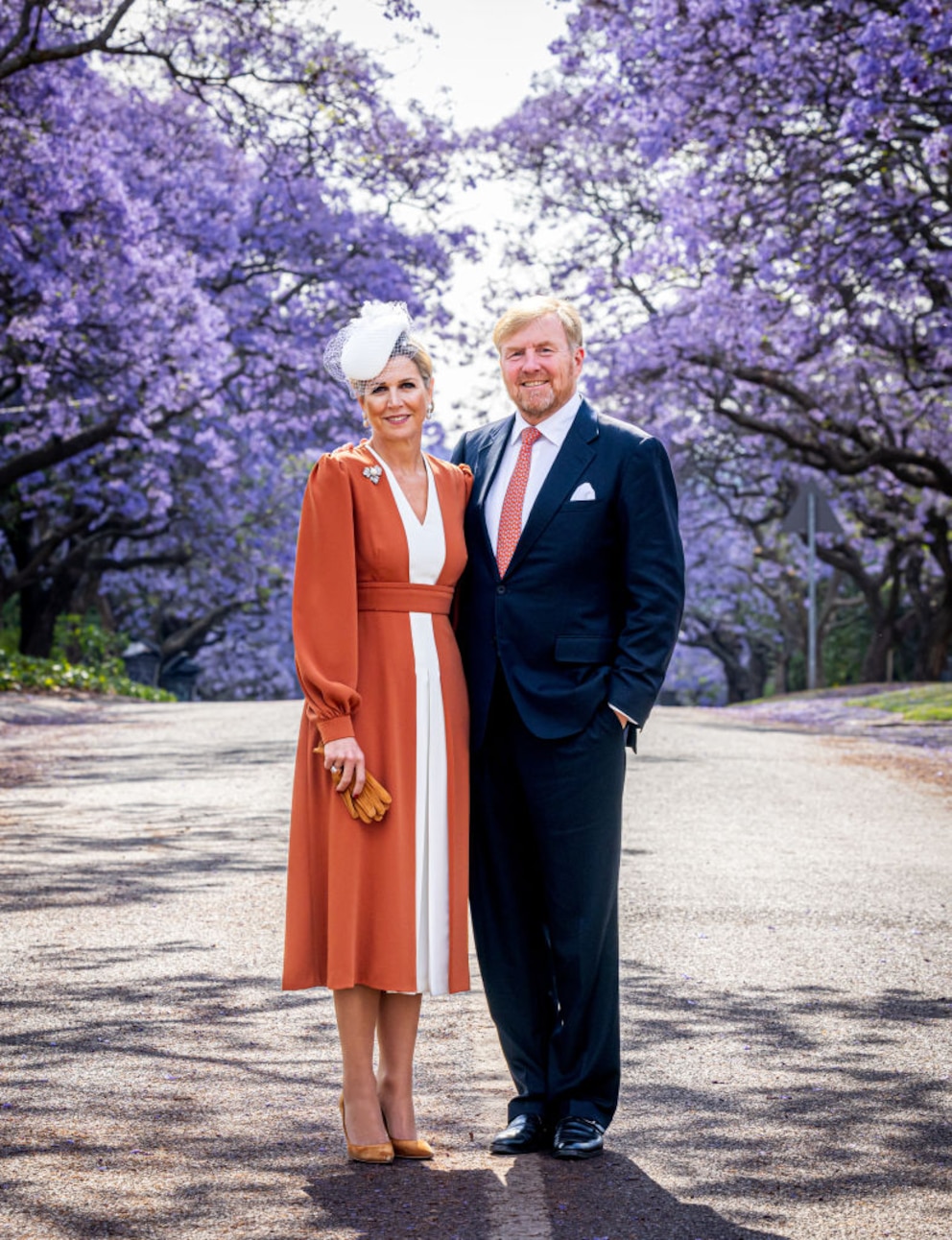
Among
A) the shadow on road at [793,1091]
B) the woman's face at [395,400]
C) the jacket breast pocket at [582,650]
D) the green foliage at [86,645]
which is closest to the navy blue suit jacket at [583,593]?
the jacket breast pocket at [582,650]

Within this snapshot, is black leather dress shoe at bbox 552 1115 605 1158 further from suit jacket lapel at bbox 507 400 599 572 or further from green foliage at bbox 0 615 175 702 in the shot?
green foliage at bbox 0 615 175 702

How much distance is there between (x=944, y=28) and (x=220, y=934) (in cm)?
878

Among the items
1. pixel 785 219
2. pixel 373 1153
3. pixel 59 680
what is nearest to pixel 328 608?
pixel 373 1153

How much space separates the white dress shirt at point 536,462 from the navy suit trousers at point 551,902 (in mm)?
402

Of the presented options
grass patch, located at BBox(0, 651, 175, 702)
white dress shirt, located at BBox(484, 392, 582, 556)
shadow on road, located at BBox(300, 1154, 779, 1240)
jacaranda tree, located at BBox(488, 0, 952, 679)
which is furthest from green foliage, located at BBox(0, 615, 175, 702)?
shadow on road, located at BBox(300, 1154, 779, 1240)

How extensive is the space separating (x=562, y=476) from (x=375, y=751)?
0.80m

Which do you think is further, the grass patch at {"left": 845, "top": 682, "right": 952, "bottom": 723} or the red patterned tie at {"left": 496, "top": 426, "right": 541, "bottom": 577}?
the grass patch at {"left": 845, "top": 682, "right": 952, "bottom": 723}

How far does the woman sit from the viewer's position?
387cm

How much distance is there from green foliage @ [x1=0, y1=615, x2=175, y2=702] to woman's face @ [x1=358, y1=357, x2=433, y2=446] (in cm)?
1833

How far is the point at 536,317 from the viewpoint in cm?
407

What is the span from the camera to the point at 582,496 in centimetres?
409

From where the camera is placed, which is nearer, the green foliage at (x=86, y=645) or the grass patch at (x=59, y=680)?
the grass patch at (x=59, y=680)

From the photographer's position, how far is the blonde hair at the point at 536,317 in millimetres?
4078

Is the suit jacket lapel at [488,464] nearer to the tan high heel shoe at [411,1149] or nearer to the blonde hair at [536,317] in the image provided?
the blonde hair at [536,317]
